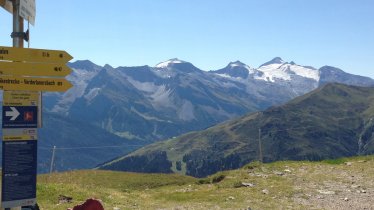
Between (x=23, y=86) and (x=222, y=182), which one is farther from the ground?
(x=23, y=86)

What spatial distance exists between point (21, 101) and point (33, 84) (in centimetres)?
57

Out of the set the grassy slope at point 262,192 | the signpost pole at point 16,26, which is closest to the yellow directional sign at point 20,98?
the signpost pole at point 16,26

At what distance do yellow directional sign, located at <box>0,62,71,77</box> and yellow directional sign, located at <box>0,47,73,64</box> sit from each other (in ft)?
0.40

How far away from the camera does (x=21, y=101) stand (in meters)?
11.8

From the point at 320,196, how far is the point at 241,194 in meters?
4.49

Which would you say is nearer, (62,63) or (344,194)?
(62,63)

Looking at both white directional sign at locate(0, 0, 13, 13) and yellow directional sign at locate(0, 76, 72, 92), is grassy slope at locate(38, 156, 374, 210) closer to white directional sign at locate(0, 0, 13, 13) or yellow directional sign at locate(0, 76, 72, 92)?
yellow directional sign at locate(0, 76, 72, 92)

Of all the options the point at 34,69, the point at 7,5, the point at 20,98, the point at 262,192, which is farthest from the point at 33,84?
the point at 262,192

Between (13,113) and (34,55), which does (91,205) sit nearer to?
(13,113)

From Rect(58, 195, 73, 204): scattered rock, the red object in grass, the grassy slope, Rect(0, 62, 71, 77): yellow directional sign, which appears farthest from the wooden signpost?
Rect(58, 195, 73, 204): scattered rock

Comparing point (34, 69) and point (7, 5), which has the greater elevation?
point (7, 5)

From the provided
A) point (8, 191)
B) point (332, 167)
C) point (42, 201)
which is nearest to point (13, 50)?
point (8, 191)

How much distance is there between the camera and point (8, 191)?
1109 cm

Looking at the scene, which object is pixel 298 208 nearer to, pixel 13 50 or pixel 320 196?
pixel 320 196
